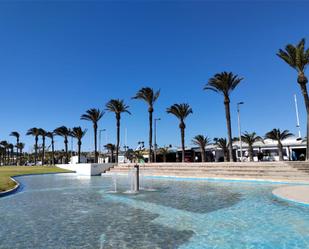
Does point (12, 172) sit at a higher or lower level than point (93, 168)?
lower

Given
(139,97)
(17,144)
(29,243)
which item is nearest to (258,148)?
(139,97)

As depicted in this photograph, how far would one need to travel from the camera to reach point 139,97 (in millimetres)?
48281

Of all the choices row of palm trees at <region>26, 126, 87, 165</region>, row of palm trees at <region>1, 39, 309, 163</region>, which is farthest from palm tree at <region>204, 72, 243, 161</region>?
row of palm trees at <region>26, 126, 87, 165</region>

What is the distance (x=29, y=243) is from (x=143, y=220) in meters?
3.55

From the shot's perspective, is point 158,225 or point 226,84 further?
point 226,84

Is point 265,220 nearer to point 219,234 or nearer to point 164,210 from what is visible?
point 219,234

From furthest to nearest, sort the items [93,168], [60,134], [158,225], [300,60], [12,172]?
[60,134]
[12,172]
[93,168]
[300,60]
[158,225]

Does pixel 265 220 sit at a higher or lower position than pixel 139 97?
lower

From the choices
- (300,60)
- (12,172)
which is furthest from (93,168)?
(300,60)

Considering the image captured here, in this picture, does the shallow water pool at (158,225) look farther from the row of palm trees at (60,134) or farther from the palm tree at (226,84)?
the row of palm trees at (60,134)

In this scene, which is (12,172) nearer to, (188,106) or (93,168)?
(93,168)

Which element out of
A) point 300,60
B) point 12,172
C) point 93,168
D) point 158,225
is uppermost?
point 300,60

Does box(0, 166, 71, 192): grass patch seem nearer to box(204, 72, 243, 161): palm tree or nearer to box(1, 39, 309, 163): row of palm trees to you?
box(1, 39, 309, 163): row of palm trees

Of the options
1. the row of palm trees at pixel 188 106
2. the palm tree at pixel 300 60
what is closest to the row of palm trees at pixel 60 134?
the row of palm trees at pixel 188 106
